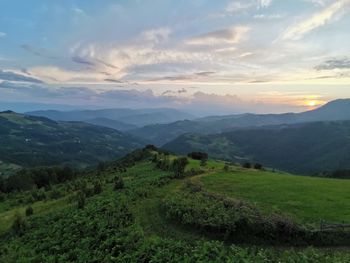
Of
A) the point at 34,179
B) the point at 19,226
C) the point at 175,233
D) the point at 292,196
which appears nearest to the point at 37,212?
the point at 19,226

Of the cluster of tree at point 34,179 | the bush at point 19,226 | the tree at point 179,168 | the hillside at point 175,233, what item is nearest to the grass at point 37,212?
the hillside at point 175,233

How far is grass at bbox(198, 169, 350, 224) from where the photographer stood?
2167 cm

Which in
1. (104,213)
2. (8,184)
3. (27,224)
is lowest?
(8,184)

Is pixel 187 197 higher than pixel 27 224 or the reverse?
higher

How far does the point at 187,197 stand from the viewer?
26328 millimetres

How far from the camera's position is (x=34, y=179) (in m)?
82.0

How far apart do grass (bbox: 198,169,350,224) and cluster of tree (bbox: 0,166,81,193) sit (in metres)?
51.4

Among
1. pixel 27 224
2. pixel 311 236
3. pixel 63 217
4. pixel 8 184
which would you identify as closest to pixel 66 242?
pixel 63 217

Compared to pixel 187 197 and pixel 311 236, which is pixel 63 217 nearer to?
pixel 187 197

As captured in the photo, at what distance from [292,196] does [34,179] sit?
70768 mm

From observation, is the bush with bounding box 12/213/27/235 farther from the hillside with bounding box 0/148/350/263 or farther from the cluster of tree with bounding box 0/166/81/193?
the cluster of tree with bounding box 0/166/81/193

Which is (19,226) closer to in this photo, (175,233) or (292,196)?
(175,233)

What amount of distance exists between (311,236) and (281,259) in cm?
427

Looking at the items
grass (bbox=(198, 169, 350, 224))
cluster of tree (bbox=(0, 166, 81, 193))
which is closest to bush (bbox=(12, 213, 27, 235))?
grass (bbox=(198, 169, 350, 224))
